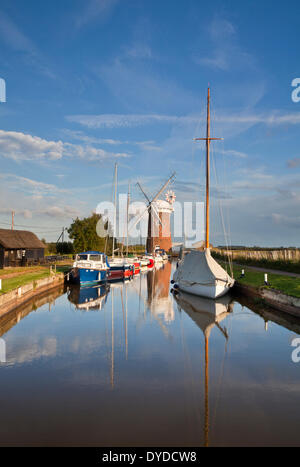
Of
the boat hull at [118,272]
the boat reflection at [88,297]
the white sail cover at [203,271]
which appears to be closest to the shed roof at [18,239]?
the boat reflection at [88,297]

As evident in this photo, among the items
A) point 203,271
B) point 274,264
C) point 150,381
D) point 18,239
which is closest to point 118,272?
point 18,239

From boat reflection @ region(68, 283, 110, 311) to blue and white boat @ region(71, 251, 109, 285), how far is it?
0.94m

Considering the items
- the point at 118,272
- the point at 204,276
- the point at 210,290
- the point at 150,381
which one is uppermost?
the point at 204,276

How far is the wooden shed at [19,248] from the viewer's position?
38875 millimetres

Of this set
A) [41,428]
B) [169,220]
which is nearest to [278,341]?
[41,428]

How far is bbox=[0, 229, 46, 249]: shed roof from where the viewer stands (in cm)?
3928

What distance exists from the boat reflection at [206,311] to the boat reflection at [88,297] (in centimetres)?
644

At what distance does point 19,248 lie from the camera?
140 ft

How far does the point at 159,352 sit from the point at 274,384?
4997 millimetres

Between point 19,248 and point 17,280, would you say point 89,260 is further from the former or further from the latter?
point 19,248

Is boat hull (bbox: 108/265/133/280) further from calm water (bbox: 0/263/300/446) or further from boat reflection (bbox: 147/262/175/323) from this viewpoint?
calm water (bbox: 0/263/300/446)

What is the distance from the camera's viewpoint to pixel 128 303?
1047 inches

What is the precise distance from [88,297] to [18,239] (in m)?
19.4
